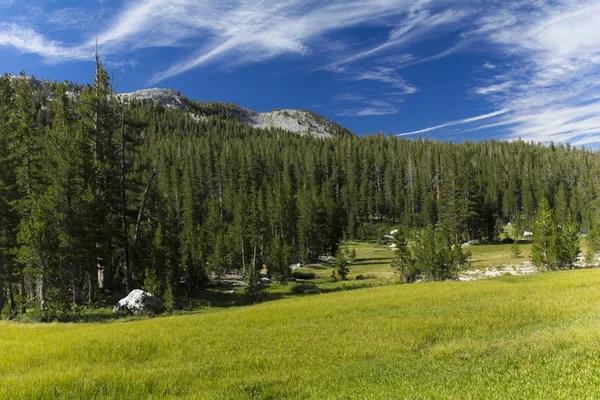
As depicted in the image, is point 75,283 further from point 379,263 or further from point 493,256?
point 493,256

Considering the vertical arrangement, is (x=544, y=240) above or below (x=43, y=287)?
below

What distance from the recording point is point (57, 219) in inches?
1041

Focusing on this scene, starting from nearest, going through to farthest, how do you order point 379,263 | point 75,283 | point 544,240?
point 75,283 < point 544,240 < point 379,263

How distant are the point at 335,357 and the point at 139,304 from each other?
64.0 feet

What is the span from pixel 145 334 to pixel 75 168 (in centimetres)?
2163

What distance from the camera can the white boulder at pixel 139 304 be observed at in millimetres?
24297

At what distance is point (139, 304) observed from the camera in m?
24.5

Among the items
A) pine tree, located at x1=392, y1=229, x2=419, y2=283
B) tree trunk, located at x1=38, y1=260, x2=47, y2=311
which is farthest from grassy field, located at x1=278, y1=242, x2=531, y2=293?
tree trunk, located at x1=38, y1=260, x2=47, y2=311

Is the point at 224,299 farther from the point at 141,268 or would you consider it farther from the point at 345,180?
the point at 345,180

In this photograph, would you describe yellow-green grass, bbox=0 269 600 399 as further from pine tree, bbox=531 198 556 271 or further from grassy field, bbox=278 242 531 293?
grassy field, bbox=278 242 531 293

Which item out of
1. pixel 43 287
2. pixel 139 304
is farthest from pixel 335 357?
pixel 43 287

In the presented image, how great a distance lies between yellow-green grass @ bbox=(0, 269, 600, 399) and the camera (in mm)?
7148

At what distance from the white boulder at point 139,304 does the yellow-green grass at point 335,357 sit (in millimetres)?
9629

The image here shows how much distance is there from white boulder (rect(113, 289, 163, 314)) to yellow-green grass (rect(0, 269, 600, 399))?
963 centimetres
